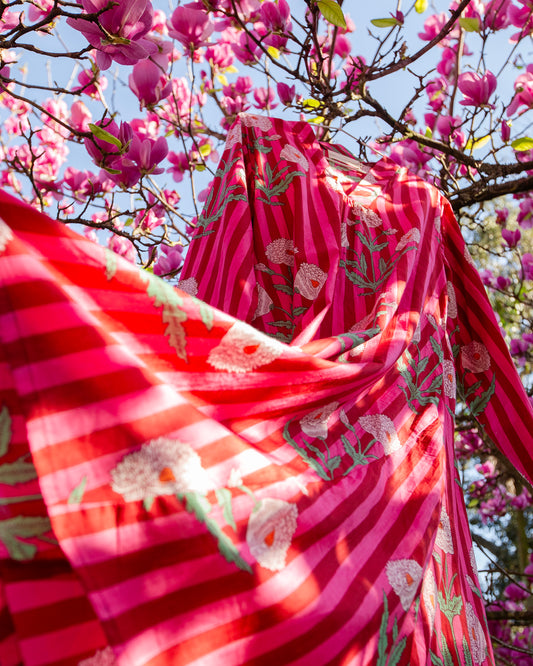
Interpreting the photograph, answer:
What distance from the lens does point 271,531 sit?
70 cm

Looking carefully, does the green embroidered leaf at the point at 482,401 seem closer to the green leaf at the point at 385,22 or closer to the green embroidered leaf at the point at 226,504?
the green embroidered leaf at the point at 226,504

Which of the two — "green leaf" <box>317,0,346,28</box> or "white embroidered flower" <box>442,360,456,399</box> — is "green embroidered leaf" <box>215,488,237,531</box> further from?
"green leaf" <box>317,0,346,28</box>

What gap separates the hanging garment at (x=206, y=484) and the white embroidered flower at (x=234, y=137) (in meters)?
0.58

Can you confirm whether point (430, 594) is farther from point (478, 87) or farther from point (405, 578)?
point (478, 87)

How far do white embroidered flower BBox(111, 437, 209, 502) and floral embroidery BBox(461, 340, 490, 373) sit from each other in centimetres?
94

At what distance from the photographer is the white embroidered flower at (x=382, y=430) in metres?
0.94

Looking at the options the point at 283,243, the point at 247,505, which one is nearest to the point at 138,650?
the point at 247,505

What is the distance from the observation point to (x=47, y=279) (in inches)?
26.1

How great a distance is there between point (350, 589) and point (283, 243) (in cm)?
83

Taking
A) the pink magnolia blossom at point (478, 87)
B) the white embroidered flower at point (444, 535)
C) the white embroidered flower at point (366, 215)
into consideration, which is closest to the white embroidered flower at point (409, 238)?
the white embroidered flower at point (366, 215)

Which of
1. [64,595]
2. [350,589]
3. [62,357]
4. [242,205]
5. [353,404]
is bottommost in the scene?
[350,589]

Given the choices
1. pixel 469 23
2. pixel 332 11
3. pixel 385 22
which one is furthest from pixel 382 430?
pixel 469 23

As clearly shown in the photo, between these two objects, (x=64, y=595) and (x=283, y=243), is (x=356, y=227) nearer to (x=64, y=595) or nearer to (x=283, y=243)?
(x=283, y=243)

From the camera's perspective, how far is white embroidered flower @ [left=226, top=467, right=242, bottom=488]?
0.69 meters
